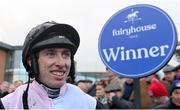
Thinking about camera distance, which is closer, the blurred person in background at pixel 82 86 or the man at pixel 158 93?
the man at pixel 158 93

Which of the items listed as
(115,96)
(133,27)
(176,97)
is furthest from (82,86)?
(133,27)

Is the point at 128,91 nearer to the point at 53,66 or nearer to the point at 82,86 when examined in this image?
the point at 82,86

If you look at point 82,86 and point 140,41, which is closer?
→ point 140,41

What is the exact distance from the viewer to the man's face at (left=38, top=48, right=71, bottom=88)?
175 centimetres

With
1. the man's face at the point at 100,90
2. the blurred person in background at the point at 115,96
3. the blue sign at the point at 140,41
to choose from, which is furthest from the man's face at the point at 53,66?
the man's face at the point at 100,90

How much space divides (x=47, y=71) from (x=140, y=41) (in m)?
0.99

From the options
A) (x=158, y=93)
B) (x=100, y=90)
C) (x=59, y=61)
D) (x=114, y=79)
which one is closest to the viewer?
(x=59, y=61)

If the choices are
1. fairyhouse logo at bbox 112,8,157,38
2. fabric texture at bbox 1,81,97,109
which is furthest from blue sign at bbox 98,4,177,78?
fabric texture at bbox 1,81,97,109

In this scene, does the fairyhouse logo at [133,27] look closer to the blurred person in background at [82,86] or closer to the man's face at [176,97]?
the man's face at [176,97]

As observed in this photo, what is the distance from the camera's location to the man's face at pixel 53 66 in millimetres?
1754

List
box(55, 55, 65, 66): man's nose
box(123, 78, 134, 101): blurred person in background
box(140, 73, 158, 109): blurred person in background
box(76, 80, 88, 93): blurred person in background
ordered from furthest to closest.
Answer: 1. box(76, 80, 88, 93): blurred person in background
2. box(123, 78, 134, 101): blurred person in background
3. box(140, 73, 158, 109): blurred person in background
4. box(55, 55, 65, 66): man's nose

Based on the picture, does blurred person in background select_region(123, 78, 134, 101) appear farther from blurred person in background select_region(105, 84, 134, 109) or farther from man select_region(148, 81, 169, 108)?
man select_region(148, 81, 169, 108)

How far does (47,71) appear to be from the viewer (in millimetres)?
1767

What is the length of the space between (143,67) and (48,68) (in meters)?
0.94
